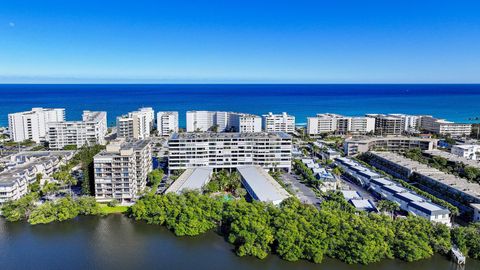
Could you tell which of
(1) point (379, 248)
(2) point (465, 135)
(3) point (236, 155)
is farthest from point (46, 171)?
(2) point (465, 135)

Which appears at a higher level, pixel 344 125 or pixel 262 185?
pixel 344 125

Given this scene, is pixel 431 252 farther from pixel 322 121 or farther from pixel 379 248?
pixel 322 121

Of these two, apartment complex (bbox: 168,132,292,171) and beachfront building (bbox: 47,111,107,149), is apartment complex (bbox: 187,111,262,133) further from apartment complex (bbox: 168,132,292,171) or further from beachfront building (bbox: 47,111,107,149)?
apartment complex (bbox: 168,132,292,171)

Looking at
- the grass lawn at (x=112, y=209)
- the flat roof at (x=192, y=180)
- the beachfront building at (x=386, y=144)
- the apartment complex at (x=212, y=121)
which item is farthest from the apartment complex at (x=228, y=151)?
the apartment complex at (x=212, y=121)

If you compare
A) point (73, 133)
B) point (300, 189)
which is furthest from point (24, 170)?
point (300, 189)

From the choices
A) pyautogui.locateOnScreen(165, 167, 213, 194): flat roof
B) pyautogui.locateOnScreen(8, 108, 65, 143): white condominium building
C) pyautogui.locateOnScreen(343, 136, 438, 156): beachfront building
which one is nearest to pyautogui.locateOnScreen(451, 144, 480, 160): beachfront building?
pyautogui.locateOnScreen(343, 136, 438, 156): beachfront building

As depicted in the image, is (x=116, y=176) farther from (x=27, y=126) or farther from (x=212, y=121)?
(x=212, y=121)

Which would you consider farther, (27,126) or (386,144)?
(27,126)
